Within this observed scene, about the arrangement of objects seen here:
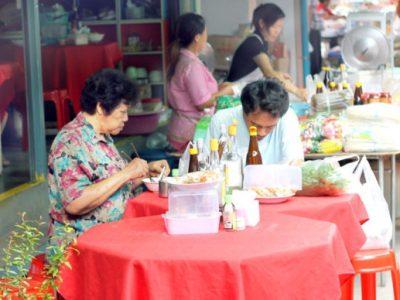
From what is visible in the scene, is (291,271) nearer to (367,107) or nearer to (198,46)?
(367,107)

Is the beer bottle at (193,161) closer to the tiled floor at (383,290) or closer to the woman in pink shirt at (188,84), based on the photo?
the tiled floor at (383,290)

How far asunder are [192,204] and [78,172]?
2.59 ft

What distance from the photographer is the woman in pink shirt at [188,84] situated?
24.8 ft

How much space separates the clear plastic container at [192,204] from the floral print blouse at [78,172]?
67 centimetres

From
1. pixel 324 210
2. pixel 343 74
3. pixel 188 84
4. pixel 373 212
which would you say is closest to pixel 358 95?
pixel 343 74

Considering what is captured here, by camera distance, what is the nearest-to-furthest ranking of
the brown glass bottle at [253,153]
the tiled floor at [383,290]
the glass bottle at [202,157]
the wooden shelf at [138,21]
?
the glass bottle at [202,157] → the brown glass bottle at [253,153] → the tiled floor at [383,290] → the wooden shelf at [138,21]

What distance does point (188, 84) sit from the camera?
7.60m

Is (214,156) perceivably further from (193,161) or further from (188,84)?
(188,84)

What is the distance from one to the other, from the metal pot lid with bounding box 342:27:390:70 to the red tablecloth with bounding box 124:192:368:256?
4670 mm

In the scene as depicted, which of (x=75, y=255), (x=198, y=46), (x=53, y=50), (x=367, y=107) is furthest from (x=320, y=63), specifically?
(x=75, y=255)

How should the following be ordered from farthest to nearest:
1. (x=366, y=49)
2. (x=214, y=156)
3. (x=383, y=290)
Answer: (x=366, y=49) < (x=383, y=290) < (x=214, y=156)

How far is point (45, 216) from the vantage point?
25.0 feet

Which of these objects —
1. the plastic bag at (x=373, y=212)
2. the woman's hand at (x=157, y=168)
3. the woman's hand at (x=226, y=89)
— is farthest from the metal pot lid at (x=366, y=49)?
the woman's hand at (x=157, y=168)

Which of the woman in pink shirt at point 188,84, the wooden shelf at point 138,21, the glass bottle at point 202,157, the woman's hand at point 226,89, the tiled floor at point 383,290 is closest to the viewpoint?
the glass bottle at point 202,157
